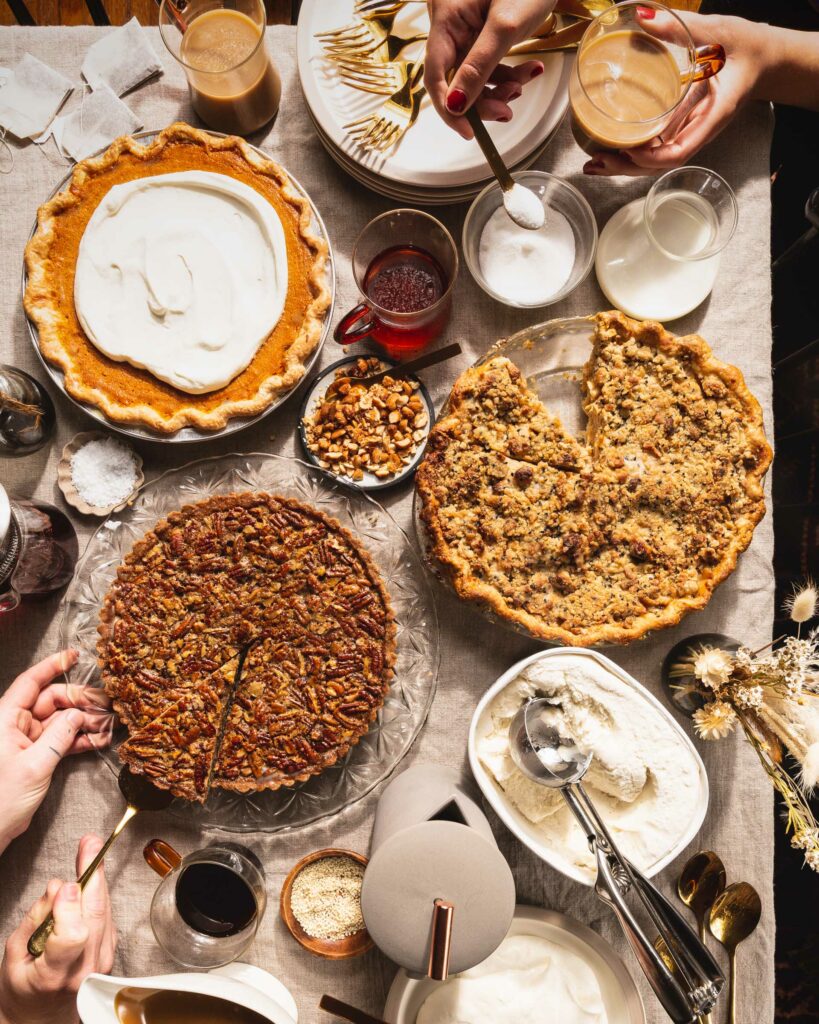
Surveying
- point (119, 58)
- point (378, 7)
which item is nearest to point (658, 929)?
point (378, 7)

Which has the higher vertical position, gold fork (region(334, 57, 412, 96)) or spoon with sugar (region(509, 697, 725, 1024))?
gold fork (region(334, 57, 412, 96))

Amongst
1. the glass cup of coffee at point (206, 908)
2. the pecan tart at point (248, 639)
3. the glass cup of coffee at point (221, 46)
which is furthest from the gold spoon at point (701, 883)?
the glass cup of coffee at point (221, 46)

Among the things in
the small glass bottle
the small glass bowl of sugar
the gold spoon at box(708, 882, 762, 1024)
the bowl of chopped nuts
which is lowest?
the gold spoon at box(708, 882, 762, 1024)

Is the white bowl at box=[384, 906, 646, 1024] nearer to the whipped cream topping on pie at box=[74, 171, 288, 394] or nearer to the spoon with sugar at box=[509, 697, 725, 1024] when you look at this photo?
the spoon with sugar at box=[509, 697, 725, 1024]

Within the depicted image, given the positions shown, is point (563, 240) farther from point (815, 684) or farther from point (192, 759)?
point (192, 759)

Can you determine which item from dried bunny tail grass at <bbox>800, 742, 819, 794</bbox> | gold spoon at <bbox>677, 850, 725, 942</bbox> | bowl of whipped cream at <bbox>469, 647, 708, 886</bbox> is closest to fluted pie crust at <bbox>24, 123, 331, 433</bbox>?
bowl of whipped cream at <bbox>469, 647, 708, 886</bbox>

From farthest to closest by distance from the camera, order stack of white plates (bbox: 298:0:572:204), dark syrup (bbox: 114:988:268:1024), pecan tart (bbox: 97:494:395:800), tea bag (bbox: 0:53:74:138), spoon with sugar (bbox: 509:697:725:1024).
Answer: tea bag (bbox: 0:53:74:138), stack of white plates (bbox: 298:0:572:204), pecan tart (bbox: 97:494:395:800), dark syrup (bbox: 114:988:268:1024), spoon with sugar (bbox: 509:697:725:1024)

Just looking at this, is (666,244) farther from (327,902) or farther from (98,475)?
(327,902)
